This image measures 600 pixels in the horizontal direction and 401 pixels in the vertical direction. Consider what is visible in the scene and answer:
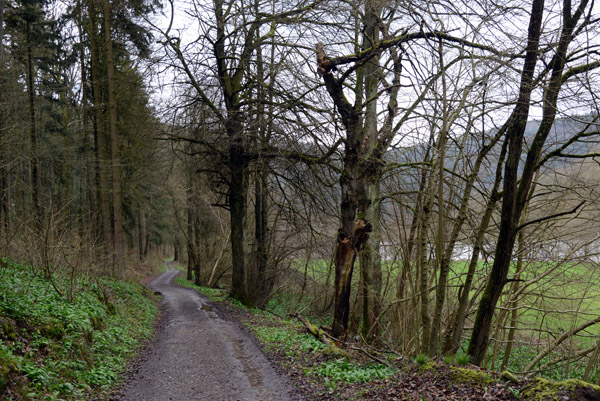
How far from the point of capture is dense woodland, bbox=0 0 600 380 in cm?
631

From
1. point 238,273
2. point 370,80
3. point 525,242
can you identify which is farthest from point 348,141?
point 238,273

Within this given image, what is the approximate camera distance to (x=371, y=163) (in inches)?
376

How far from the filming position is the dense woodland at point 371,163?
6312mm

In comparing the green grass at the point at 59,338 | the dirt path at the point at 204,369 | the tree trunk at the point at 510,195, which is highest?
the tree trunk at the point at 510,195

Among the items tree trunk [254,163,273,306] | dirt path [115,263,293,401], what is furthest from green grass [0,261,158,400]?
tree trunk [254,163,273,306]

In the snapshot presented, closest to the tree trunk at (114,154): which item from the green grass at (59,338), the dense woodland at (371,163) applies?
the dense woodland at (371,163)

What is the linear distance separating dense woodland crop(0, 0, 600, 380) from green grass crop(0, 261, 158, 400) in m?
0.86

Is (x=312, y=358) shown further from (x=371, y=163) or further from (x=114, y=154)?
(x=114, y=154)

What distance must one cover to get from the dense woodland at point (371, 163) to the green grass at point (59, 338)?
0.86 metres

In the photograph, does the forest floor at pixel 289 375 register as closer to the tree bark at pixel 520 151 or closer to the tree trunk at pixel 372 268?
the tree bark at pixel 520 151

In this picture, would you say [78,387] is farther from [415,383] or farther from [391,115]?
[391,115]

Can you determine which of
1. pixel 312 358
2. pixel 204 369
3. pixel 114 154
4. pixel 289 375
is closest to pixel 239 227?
pixel 114 154

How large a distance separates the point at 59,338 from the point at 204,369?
2.54m

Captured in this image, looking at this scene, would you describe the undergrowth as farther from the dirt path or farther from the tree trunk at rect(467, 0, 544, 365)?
the tree trunk at rect(467, 0, 544, 365)
